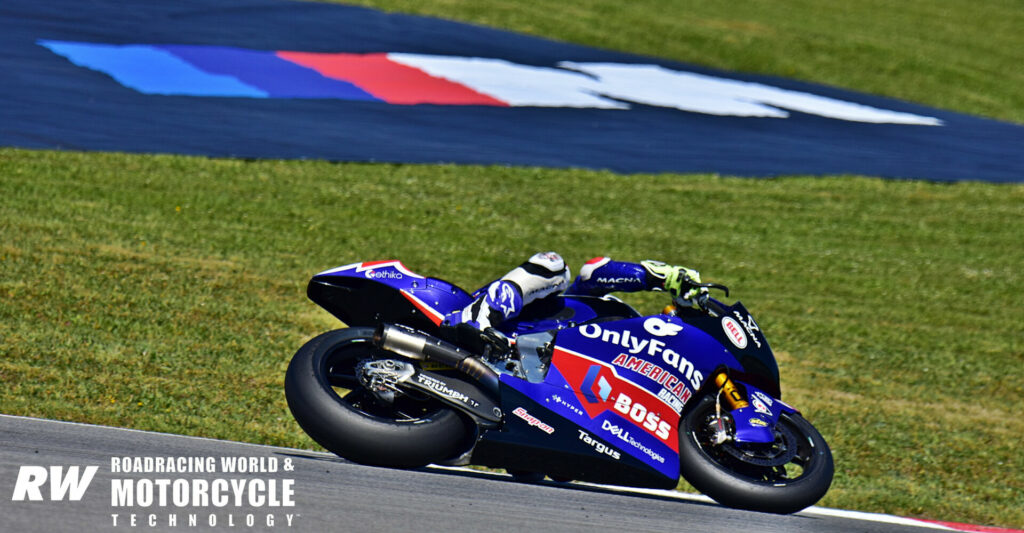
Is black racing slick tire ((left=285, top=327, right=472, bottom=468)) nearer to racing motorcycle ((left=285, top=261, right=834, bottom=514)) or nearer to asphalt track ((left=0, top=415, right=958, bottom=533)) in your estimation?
racing motorcycle ((left=285, top=261, right=834, bottom=514))

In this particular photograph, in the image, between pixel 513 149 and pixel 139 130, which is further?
pixel 513 149

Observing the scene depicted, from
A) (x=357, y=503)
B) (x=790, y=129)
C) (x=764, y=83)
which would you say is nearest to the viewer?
(x=357, y=503)

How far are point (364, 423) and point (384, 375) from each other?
0.91 ft

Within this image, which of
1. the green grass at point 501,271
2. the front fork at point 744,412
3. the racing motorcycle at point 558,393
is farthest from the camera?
the green grass at point 501,271

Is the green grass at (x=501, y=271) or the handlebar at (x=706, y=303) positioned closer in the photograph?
the handlebar at (x=706, y=303)

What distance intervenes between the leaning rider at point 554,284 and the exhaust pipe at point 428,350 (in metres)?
0.21

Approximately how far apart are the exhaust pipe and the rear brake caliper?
0.22 ft

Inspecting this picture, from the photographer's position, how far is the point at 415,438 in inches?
230

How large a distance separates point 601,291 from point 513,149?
9705 mm

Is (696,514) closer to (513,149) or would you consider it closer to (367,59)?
(513,149)

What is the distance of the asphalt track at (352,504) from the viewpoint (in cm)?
483

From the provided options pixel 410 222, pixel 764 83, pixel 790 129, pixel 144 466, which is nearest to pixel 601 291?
pixel 144 466

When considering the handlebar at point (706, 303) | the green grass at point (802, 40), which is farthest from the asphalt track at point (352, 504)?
the green grass at point (802, 40)

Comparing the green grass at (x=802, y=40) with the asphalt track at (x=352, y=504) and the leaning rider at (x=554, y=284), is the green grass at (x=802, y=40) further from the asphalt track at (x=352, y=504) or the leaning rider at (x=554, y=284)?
the asphalt track at (x=352, y=504)
